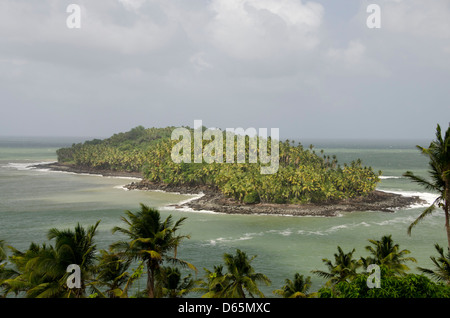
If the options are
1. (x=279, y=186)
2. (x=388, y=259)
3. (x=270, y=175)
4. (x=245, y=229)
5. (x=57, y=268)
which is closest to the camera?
(x=57, y=268)

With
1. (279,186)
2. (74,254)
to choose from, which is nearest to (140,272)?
(74,254)

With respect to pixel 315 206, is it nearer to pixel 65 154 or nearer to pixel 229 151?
pixel 229 151

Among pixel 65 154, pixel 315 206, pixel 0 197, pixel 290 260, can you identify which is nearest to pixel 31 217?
pixel 0 197

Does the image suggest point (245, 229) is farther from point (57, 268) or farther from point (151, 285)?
point (57, 268)

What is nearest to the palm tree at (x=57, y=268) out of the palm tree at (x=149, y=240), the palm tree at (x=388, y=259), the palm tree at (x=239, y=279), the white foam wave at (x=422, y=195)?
the palm tree at (x=149, y=240)

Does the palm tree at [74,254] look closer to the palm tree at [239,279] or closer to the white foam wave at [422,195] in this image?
the palm tree at [239,279]

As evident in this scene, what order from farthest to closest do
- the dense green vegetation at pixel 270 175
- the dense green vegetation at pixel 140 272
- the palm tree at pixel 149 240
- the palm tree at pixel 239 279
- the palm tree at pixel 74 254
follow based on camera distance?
the dense green vegetation at pixel 270 175
the palm tree at pixel 239 279
the palm tree at pixel 149 240
the palm tree at pixel 74 254
the dense green vegetation at pixel 140 272

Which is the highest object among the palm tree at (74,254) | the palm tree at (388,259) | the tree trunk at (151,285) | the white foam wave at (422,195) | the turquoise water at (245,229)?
the palm tree at (74,254)

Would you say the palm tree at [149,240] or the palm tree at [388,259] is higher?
the palm tree at [149,240]
